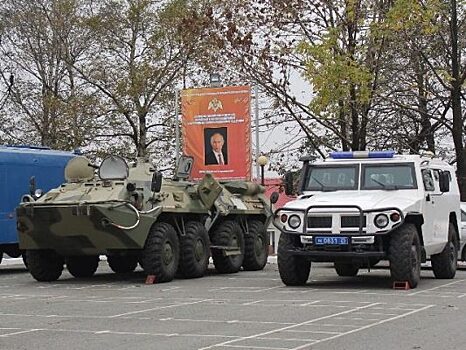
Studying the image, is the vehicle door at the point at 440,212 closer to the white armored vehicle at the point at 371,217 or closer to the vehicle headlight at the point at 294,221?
the white armored vehicle at the point at 371,217

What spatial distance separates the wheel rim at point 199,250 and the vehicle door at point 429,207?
14.3 ft

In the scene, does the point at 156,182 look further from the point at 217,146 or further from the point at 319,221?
the point at 217,146

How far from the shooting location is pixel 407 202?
48.7ft

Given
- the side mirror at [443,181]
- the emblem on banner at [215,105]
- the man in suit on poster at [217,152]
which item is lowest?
the side mirror at [443,181]

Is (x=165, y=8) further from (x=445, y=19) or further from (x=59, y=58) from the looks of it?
(x=445, y=19)

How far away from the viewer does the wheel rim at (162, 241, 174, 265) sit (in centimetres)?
1689

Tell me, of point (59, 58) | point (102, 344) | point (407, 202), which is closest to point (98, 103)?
point (59, 58)

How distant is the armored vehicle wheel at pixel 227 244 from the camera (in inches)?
760

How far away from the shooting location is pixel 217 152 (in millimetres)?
23781

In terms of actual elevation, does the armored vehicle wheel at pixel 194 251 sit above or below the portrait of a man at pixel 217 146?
below

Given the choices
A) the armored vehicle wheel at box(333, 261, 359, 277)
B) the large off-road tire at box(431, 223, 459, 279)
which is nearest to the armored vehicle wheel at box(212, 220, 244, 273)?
the armored vehicle wheel at box(333, 261, 359, 277)

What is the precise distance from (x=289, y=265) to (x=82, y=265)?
5393mm

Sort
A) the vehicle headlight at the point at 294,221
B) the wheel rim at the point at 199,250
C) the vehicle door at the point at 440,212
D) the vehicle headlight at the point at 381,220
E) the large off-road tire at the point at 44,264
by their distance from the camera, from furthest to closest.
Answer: the wheel rim at the point at 199,250
the large off-road tire at the point at 44,264
the vehicle door at the point at 440,212
the vehicle headlight at the point at 294,221
the vehicle headlight at the point at 381,220

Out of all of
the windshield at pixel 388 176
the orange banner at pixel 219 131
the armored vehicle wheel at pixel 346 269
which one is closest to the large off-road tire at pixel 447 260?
the armored vehicle wheel at pixel 346 269
